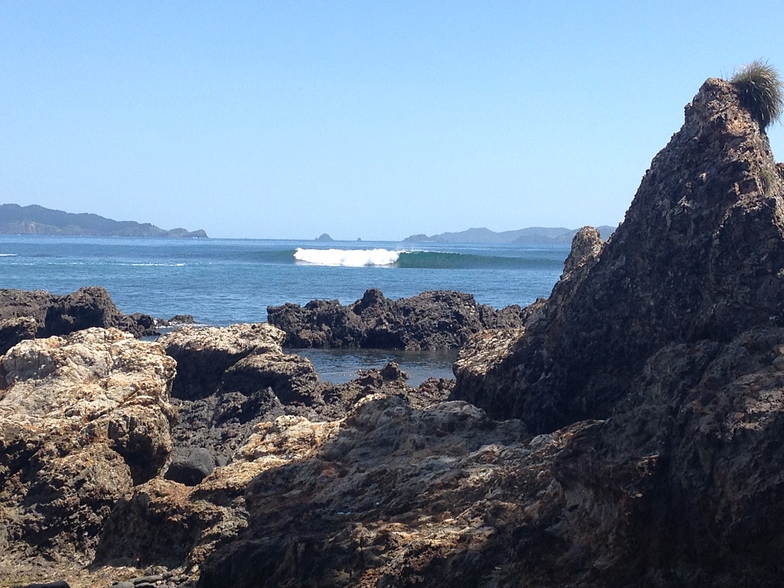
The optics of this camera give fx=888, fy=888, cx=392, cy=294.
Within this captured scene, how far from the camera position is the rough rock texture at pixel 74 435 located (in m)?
8.34

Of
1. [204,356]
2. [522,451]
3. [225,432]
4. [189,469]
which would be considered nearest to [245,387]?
[204,356]

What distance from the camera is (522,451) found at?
7176 millimetres

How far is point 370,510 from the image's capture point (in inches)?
272

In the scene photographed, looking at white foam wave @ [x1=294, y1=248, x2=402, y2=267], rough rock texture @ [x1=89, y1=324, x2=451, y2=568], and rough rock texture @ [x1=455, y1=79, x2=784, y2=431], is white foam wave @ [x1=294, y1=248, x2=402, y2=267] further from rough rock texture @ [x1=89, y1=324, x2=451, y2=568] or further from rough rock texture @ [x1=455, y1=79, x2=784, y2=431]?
rough rock texture @ [x1=455, y1=79, x2=784, y2=431]

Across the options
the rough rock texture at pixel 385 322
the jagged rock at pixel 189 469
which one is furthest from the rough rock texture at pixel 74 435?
the rough rock texture at pixel 385 322

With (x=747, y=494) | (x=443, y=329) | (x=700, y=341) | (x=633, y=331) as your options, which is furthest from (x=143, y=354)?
(x=443, y=329)

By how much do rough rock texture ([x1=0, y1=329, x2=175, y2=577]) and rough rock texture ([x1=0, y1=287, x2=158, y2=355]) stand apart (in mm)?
10812

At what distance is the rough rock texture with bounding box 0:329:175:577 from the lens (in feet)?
27.3

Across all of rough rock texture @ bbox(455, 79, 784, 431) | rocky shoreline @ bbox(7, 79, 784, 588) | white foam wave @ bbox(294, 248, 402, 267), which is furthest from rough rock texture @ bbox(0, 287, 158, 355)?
white foam wave @ bbox(294, 248, 402, 267)

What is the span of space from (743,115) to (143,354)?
7.17 m

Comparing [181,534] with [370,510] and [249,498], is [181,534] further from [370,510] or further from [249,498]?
[370,510]

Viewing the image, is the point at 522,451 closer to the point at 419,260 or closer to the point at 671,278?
the point at 671,278

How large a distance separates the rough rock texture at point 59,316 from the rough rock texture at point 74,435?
1081 centimetres

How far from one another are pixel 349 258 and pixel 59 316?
88.0 metres
